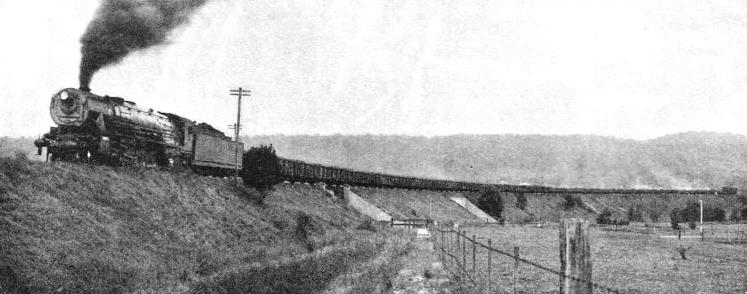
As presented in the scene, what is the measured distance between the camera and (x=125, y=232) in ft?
60.1

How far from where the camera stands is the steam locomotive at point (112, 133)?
24.0 m

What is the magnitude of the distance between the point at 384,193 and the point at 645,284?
47.1m

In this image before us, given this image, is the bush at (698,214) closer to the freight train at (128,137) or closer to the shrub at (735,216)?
the shrub at (735,216)

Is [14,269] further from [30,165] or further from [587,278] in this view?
[587,278]

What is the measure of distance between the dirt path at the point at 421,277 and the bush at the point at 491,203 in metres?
55.4

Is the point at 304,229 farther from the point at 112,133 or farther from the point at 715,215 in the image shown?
the point at 715,215

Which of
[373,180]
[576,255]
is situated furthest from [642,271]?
[373,180]

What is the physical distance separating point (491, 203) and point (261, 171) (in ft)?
162

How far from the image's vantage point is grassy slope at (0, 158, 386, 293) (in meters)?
14.2

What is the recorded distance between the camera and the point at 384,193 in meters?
64.8

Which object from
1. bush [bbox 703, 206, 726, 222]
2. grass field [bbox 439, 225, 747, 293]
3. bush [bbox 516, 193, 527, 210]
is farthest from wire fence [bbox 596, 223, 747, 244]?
bush [bbox 703, 206, 726, 222]

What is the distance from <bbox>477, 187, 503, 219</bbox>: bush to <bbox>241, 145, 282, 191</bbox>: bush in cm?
4649

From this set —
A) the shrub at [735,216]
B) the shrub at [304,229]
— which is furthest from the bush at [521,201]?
the shrub at [304,229]

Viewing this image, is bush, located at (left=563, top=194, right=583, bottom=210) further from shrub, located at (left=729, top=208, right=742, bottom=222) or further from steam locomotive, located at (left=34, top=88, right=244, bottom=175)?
steam locomotive, located at (left=34, top=88, right=244, bottom=175)
